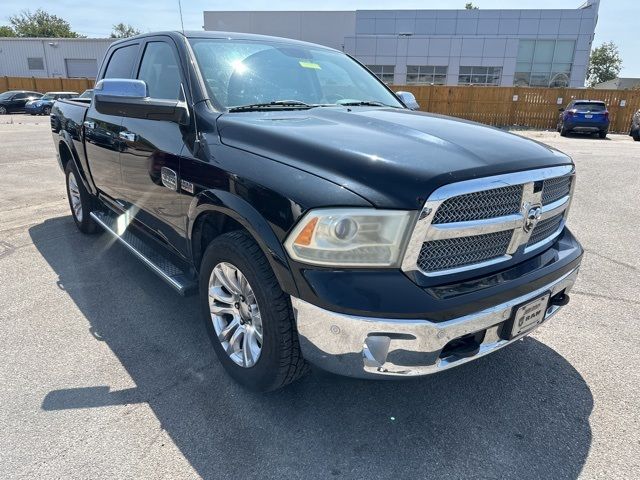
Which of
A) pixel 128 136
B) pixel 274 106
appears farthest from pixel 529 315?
pixel 128 136

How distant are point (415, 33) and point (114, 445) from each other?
41.7 meters

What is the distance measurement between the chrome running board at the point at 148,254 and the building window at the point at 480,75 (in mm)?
38897

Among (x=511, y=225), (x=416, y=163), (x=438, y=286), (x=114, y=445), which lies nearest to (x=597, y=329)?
(x=511, y=225)

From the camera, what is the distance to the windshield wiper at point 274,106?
9.32ft

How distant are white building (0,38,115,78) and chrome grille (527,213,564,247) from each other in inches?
1991

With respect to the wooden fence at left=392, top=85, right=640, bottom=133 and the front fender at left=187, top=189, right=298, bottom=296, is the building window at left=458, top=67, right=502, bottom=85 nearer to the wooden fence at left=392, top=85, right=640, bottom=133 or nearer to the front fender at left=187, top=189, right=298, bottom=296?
the wooden fence at left=392, top=85, right=640, bottom=133

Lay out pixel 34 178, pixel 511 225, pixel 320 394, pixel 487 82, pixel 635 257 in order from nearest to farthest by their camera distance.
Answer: pixel 511 225 < pixel 320 394 < pixel 635 257 < pixel 34 178 < pixel 487 82

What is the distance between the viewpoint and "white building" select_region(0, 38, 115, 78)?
149 feet

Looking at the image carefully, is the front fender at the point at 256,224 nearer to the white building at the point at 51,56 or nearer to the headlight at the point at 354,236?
the headlight at the point at 354,236

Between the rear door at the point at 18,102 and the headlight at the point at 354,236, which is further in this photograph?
the rear door at the point at 18,102

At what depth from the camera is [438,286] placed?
203 centimetres

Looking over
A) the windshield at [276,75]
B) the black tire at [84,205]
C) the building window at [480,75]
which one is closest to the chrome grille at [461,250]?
the windshield at [276,75]

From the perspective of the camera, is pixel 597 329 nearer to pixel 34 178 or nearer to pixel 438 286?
pixel 438 286

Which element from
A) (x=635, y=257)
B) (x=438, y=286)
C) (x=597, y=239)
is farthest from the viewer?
(x=597, y=239)
